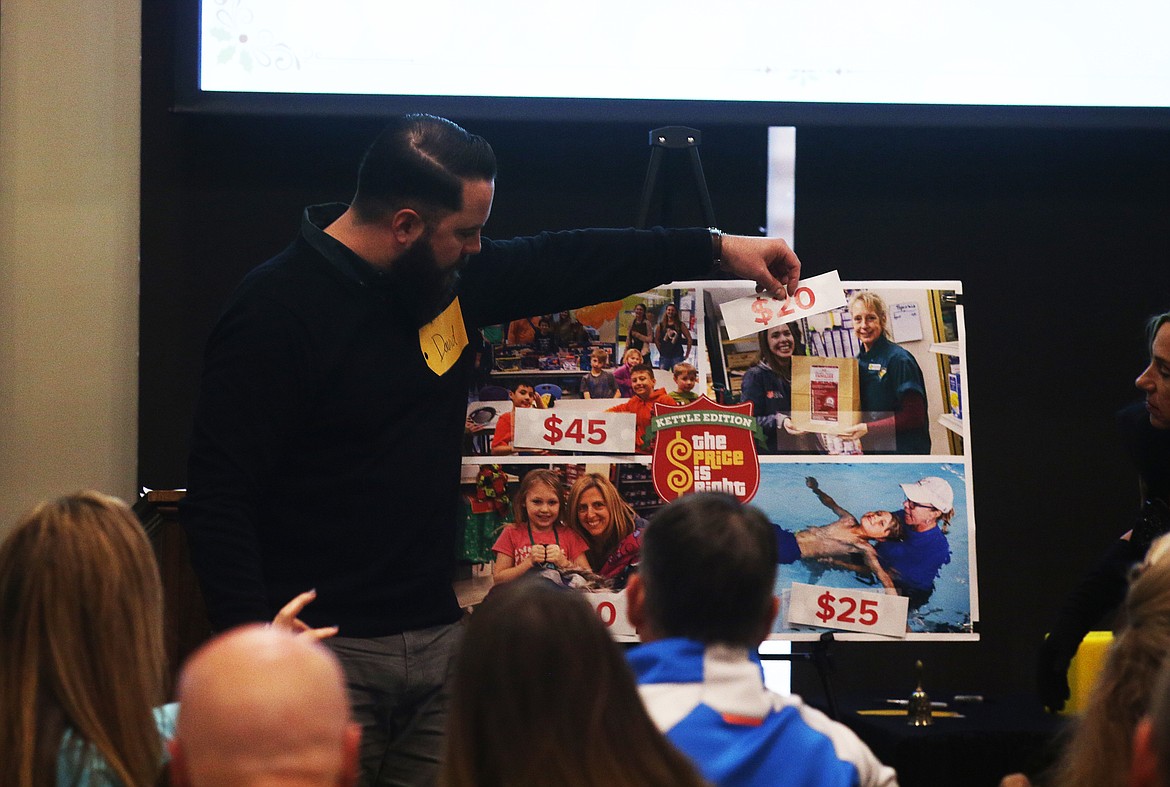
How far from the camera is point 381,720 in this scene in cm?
208

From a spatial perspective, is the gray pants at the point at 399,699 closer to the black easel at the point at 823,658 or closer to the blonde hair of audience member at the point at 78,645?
the blonde hair of audience member at the point at 78,645

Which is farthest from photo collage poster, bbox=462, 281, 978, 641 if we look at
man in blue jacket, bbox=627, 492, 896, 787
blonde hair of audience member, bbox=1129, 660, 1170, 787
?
blonde hair of audience member, bbox=1129, 660, 1170, 787

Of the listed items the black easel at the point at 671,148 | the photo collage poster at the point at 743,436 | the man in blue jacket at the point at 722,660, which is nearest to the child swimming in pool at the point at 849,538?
the photo collage poster at the point at 743,436

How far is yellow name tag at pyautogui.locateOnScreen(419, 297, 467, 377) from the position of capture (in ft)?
7.13

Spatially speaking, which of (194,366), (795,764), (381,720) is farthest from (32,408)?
(795,764)

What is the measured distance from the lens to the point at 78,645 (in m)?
1.37

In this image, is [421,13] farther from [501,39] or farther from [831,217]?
[831,217]

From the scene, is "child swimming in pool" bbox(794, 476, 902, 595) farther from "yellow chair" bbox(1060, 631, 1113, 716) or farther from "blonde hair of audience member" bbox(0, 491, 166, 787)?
"blonde hair of audience member" bbox(0, 491, 166, 787)

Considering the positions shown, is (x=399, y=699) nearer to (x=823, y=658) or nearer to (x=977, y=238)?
(x=823, y=658)

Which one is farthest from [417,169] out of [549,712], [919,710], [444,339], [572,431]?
[919,710]

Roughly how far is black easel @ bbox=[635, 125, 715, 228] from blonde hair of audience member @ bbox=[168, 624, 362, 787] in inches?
69.4

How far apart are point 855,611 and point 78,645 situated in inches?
66.6

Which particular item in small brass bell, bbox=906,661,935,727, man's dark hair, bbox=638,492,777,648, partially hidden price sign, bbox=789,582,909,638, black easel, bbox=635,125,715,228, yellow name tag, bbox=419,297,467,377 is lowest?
small brass bell, bbox=906,661,935,727

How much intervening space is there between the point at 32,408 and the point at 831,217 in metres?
1.98
